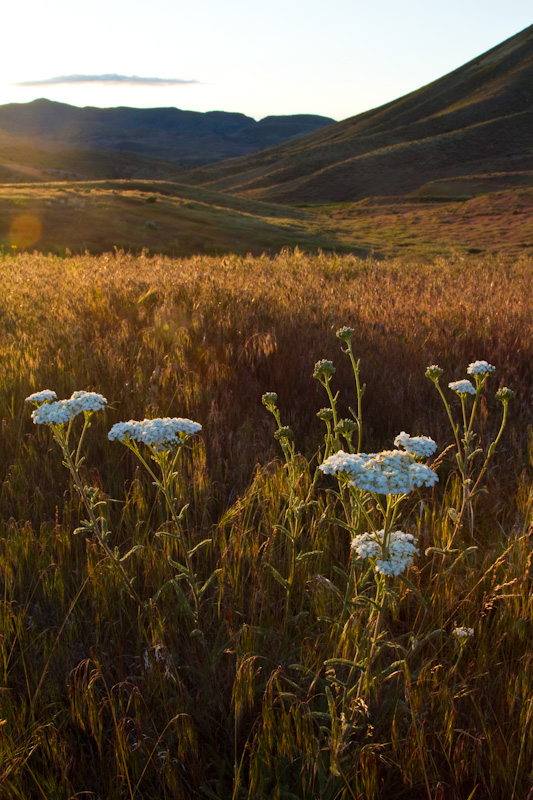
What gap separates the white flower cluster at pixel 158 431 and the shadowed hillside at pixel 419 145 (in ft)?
233

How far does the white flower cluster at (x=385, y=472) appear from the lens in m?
1.31

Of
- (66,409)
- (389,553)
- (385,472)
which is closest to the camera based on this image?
(385,472)

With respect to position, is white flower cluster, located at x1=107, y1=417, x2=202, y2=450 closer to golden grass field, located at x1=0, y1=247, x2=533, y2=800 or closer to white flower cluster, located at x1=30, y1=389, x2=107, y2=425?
white flower cluster, located at x1=30, y1=389, x2=107, y2=425

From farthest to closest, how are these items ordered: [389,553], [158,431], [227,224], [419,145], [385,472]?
1. [419,145]
2. [227,224]
3. [158,431]
4. [389,553]
5. [385,472]

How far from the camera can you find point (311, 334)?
16.2ft

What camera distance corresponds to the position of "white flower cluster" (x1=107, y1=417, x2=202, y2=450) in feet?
5.54

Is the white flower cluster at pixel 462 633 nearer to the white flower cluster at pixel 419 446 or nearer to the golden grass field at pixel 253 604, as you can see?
the golden grass field at pixel 253 604

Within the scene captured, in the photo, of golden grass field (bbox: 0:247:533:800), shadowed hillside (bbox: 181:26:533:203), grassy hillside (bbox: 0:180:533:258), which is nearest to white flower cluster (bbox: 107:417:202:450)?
golden grass field (bbox: 0:247:533:800)

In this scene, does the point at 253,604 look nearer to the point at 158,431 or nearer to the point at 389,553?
the point at 389,553

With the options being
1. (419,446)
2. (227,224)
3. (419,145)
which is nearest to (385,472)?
(419,446)

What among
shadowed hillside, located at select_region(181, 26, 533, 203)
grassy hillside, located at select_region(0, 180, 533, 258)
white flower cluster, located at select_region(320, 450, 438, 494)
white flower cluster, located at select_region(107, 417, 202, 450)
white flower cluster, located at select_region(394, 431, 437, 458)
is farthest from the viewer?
shadowed hillside, located at select_region(181, 26, 533, 203)

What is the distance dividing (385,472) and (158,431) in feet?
2.42

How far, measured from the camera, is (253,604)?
76.0 inches

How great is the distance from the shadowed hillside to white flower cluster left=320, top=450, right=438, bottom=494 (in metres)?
71.2
